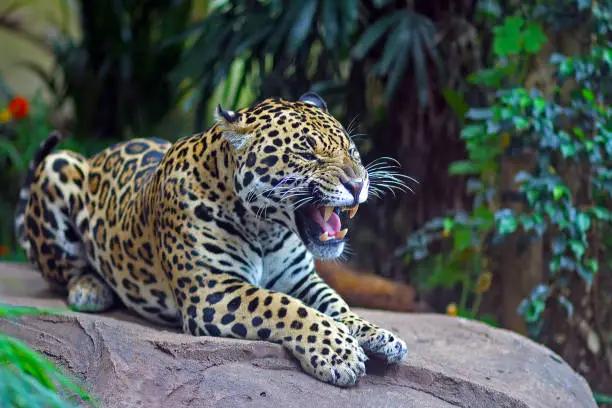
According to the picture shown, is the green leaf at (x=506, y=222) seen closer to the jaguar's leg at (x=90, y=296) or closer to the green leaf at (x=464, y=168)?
the green leaf at (x=464, y=168)

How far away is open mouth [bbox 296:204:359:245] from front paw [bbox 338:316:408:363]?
0.47 m

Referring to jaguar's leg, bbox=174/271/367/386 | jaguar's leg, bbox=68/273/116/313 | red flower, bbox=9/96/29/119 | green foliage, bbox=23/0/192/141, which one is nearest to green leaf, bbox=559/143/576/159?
jaguar's leg, bbox=174/271/367/386

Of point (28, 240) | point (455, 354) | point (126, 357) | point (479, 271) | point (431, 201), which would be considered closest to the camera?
→ point (126, 357)

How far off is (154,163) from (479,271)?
310cm

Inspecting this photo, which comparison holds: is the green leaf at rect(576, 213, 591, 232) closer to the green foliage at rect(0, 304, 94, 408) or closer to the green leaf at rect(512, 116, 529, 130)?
the green leaf at rect(512, 116, 529, 130)

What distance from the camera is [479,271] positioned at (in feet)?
22.5

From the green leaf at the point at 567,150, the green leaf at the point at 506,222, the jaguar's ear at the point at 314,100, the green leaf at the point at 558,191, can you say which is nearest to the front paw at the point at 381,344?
the jaguar's ear at the point at 314,100

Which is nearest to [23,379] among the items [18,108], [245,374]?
[245,374]

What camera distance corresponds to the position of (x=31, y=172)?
18.2ft

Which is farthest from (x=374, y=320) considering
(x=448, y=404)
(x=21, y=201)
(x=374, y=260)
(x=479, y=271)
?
(x=374, y=260)

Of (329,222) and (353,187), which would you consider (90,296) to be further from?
(353,187)

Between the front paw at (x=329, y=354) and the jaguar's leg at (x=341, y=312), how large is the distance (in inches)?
5.5

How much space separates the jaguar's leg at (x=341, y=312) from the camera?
382 centimetres

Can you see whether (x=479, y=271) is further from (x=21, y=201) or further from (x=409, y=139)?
(x=21, y=201)
